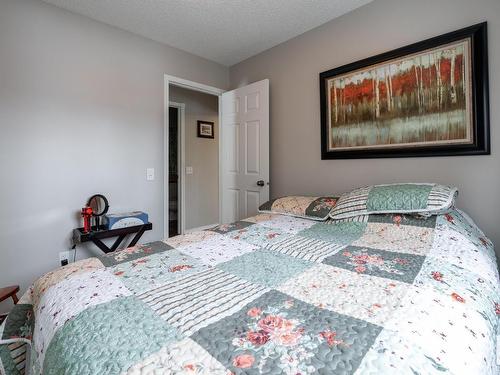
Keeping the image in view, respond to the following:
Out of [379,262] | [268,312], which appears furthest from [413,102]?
[268,312]

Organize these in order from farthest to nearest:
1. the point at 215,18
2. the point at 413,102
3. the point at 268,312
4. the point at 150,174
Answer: the point at 150,174 → the point at 215,18 → the point at 413,102 → the point at 268,312

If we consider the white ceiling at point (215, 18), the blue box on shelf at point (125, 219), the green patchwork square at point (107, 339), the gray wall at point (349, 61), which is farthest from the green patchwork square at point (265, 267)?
the white ceiling at point (215, 18)

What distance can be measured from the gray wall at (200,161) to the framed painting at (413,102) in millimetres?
2354

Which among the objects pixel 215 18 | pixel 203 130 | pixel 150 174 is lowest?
pixel 150 174

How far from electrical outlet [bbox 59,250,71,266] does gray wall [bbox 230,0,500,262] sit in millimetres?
2026

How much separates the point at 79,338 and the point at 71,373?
0.09 meters

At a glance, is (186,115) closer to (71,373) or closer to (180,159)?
(180,159)

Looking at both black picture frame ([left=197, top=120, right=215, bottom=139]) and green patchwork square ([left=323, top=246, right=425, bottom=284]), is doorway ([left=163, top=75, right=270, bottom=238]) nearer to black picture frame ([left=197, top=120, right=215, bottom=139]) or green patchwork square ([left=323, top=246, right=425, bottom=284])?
black picture frame ([left=197, top=120, right=215, bottom=139])

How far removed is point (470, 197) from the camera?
1.72 metres

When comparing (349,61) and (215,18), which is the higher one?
(215,18)

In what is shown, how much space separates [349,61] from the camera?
7.44ft

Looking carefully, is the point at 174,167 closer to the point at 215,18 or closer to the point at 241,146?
the point at 241,146

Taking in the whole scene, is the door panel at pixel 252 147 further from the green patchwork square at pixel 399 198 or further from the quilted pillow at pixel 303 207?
the green patchwork square at pixel 399 198

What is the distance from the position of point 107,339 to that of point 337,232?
126cm
